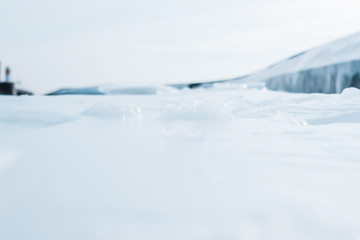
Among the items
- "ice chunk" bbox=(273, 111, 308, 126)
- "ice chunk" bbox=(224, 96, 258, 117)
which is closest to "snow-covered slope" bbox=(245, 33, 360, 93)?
"ice chunk" bbox=(224, 96, 258, 117)

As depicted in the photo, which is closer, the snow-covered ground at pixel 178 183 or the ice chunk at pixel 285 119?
the snow-covered ground at pixel 178 183

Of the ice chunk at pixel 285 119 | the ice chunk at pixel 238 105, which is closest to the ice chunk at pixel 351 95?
the ice chunk at pixel 238 105

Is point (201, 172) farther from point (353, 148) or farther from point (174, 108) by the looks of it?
point (174, 108)

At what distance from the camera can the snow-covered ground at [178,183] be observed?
1.52 ft

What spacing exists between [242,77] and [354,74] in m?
2.80

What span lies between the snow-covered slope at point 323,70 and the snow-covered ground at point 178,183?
3.15 metres

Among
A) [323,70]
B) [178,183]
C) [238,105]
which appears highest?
[323,70]

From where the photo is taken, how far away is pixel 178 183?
0.60m

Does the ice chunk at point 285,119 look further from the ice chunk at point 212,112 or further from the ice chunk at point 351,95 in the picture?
the ice chunk at point 351,95

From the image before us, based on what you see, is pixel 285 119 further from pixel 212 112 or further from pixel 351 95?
pixel 351 95

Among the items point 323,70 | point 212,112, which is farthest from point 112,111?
point 323,70

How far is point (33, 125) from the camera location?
116 cm

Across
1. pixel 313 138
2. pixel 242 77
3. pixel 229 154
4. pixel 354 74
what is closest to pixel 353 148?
pixel 313 138

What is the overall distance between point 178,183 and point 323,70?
4137 millimetres
